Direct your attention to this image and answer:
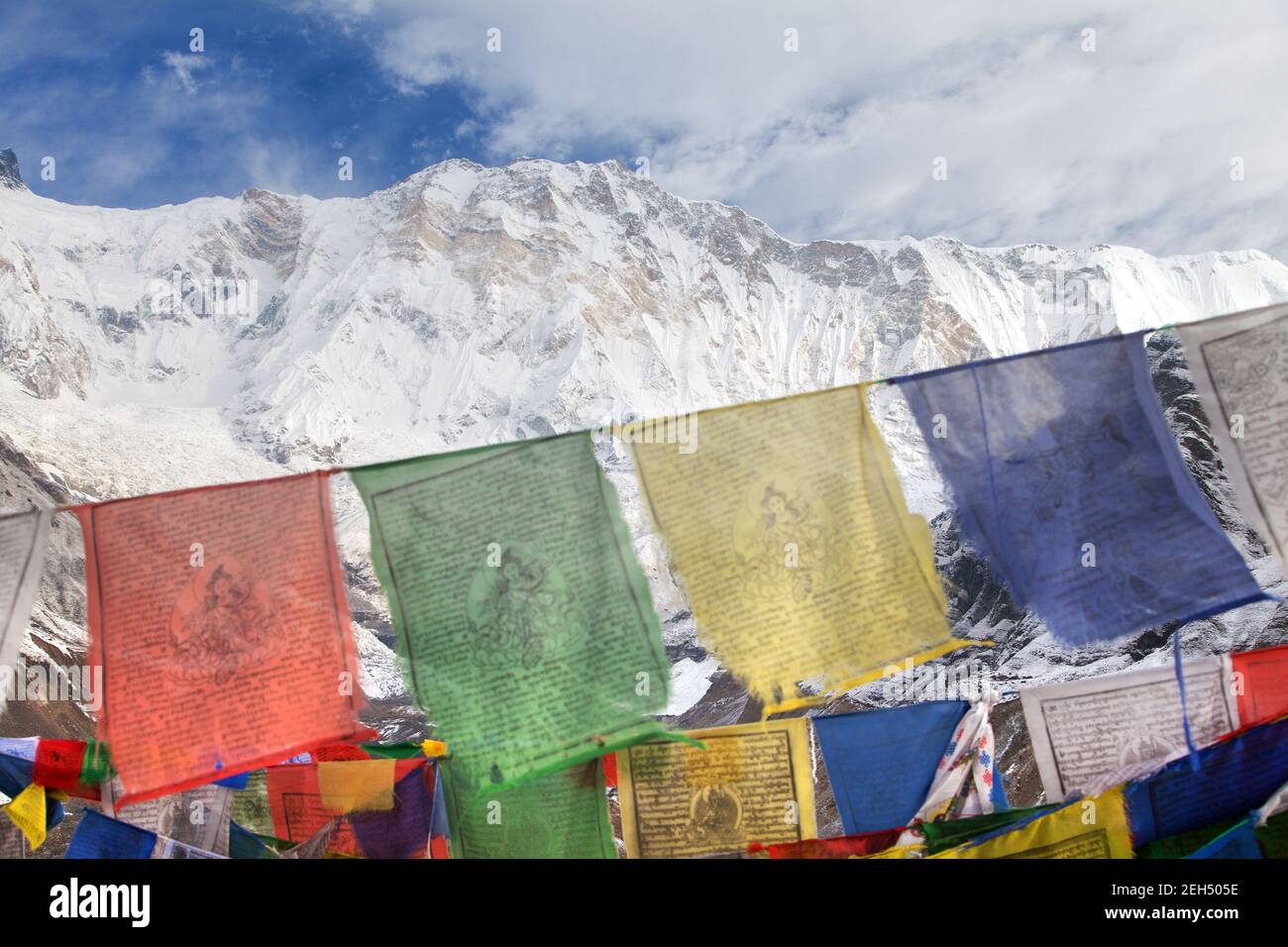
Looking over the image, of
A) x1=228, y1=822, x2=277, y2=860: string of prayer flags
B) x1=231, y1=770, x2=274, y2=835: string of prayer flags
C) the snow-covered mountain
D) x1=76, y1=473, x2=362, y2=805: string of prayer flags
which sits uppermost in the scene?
the snow-covered mountain

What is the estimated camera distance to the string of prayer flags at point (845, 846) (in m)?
4.53

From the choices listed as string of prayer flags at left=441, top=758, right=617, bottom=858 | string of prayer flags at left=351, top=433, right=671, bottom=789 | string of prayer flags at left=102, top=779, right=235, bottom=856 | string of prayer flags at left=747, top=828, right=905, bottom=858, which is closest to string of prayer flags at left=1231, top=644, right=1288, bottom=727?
string of prayer flags at left=747, top=828, right=905, bottom=858

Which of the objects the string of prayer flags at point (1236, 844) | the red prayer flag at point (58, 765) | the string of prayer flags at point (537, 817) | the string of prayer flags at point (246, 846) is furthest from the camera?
the string of prayer flags at point (246, 846)

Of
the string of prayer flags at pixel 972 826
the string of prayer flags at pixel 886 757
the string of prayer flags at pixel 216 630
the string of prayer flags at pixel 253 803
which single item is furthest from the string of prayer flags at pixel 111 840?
the string of prayer flags at pixel 972 826

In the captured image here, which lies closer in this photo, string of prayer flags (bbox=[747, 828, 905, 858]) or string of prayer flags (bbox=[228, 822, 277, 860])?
string of prayer flags (bbox=[747, 828, 905, 858])

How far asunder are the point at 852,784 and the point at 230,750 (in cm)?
278

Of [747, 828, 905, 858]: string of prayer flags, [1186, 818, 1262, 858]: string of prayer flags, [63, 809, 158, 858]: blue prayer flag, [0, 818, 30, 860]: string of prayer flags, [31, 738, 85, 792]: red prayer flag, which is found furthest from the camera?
[0, 818, 30, 860]: string of prayer flags

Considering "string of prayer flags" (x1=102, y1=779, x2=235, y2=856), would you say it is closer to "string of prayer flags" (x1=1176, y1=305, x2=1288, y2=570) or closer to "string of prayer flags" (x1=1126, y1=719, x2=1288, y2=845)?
"string of prayer flags" (x1=1126, y1=719, x2=1288, y2=845)

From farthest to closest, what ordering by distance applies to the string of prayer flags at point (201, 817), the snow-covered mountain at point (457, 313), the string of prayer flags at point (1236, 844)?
1. the snow-covered mountain at point (457, 313)
2. the string of prayer flags at point (201, 817)
3. the string of prayer flags at point (1236, 844)

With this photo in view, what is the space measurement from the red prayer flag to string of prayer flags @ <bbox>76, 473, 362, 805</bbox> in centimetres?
72

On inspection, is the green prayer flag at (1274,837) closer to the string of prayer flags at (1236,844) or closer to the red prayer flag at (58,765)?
the string of prayer flags at (1236,844)

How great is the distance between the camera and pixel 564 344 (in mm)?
130875

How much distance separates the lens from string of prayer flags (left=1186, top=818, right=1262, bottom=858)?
13.6 feet

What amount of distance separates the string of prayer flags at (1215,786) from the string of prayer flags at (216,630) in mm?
3380
